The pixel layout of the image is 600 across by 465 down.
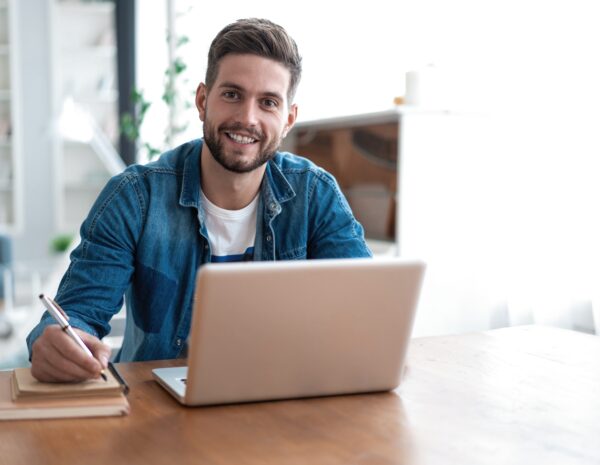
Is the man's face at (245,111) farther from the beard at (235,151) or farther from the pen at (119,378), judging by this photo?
the pen at (119,378)

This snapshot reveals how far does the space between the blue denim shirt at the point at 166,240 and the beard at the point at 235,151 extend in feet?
0.20

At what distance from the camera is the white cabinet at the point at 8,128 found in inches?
267

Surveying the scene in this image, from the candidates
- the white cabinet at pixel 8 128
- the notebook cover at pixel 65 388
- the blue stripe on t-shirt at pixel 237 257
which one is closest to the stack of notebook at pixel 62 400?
the notebook cover at pixel 65 388

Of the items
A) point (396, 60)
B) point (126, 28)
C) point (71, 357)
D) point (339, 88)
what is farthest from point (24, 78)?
point (71, 357)

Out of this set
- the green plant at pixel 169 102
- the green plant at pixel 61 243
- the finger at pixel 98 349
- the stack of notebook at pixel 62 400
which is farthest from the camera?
the green plant at pixel 61 243

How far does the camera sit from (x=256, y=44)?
1640 millimetres

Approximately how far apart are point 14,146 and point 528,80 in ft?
17.7

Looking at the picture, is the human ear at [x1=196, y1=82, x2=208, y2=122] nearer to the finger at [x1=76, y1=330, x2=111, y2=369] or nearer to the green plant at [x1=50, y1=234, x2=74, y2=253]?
the finger at [x1=76, y1=330, x2=111, y2=369]

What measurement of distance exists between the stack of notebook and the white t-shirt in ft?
1.96

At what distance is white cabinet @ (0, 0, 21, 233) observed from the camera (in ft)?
22.2

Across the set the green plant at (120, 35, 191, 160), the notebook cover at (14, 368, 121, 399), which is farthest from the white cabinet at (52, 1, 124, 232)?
the notebook cover at (14, 368, 121, 399)

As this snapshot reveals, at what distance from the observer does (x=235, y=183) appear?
1706 millimetres

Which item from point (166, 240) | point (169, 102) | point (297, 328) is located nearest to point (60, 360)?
point (297, 328)

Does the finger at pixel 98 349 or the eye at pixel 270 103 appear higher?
the eye at pixel 270 103
